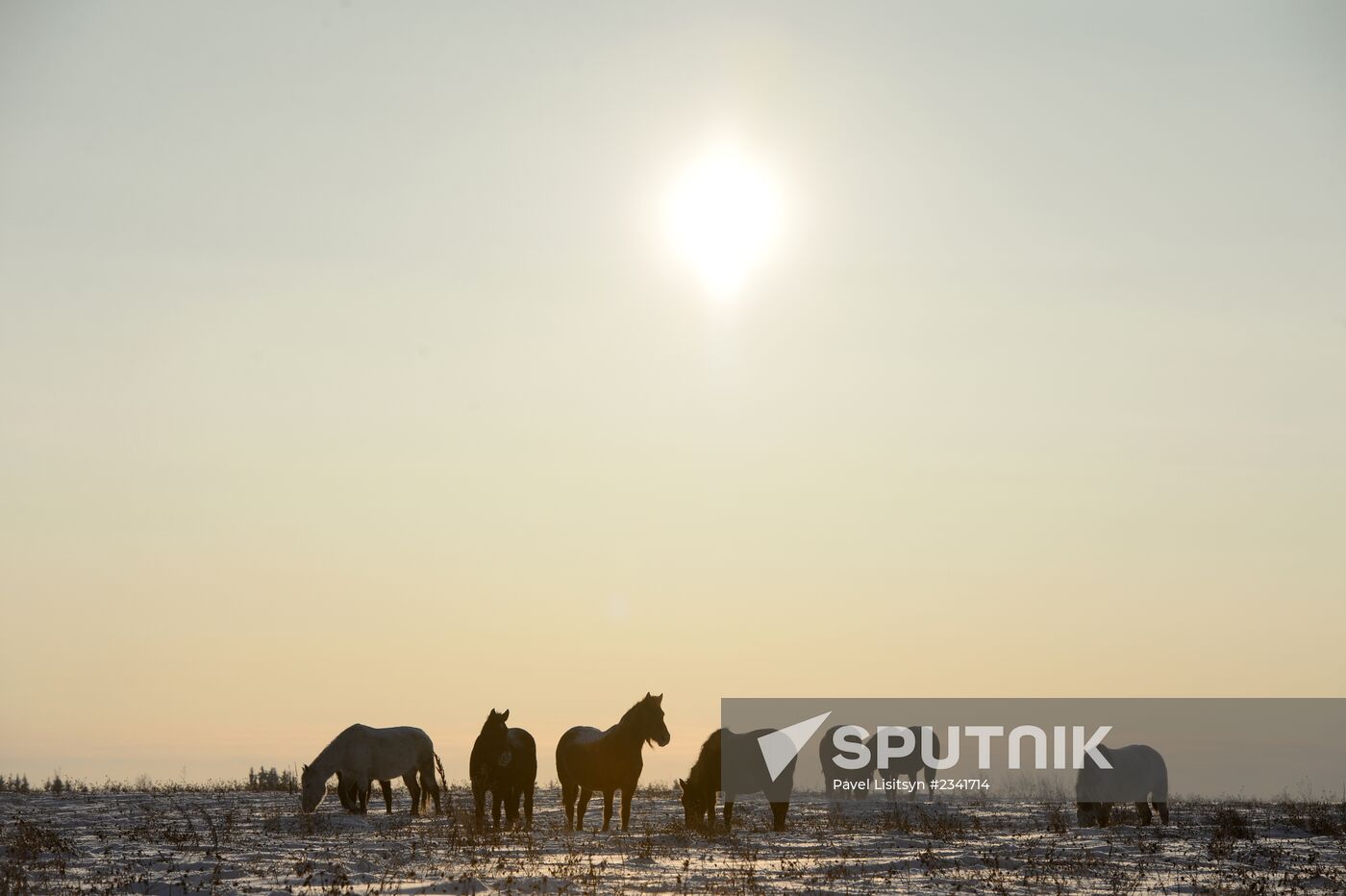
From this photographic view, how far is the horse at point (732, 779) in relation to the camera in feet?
85.1

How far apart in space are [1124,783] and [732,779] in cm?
1014

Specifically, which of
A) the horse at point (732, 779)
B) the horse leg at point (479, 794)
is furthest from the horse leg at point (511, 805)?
the horse at point (732, 779)

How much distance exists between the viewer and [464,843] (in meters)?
20.8

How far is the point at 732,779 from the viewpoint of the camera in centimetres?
2630

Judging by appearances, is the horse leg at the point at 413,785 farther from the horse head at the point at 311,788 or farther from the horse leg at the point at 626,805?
the horse leg at the point at 626,805

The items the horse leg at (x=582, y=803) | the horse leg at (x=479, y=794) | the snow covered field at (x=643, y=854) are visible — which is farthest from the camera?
the horse leg at (x=582, y=803)

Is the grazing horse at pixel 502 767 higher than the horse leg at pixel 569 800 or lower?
higher

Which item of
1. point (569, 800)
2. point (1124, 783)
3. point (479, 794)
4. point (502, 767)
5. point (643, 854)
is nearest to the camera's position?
point (643, 854)

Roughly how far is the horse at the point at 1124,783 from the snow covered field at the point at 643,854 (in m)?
1.48

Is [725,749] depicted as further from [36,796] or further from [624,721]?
[36,796]

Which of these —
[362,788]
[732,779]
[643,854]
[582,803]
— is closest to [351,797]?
[362,788]

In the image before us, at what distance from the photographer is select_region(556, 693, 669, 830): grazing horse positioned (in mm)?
25547

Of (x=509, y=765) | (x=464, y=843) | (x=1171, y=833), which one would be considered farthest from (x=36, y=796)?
(x=1171, y=833)

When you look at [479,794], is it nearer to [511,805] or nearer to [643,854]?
[511,805]
